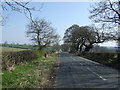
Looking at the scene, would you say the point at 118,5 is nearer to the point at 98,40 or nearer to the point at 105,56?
the point at 105,56

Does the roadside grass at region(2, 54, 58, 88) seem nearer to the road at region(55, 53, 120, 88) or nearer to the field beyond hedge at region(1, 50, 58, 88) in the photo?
the field beyond hedge at region(1, 50, 58, 88)

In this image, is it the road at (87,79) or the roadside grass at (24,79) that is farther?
the road at (87,79)

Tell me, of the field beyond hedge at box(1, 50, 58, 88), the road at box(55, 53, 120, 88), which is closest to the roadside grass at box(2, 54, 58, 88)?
the field beyond hedge at box(1, 50, 58, 88)

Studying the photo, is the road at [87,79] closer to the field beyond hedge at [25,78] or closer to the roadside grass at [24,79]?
the field beyond hedge at [25,78]

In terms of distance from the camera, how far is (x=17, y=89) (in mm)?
8648

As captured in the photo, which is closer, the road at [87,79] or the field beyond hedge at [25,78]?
→ the field beyond hedge at [25,78]

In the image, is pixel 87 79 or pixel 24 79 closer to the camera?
pixel 24 79

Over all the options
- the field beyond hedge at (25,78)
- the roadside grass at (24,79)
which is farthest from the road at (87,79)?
the roadside grass at (24,79)

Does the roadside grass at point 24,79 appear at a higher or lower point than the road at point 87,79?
higher

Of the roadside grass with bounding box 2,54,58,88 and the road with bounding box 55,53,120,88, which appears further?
the road with bounding box 55,53,120,88

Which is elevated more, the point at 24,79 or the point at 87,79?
the point at 24,79

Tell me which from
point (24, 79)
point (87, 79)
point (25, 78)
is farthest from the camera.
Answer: point (87, 79)

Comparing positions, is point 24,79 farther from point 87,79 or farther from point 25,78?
point 87,79

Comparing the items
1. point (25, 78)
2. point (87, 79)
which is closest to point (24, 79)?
point (25, 78)
